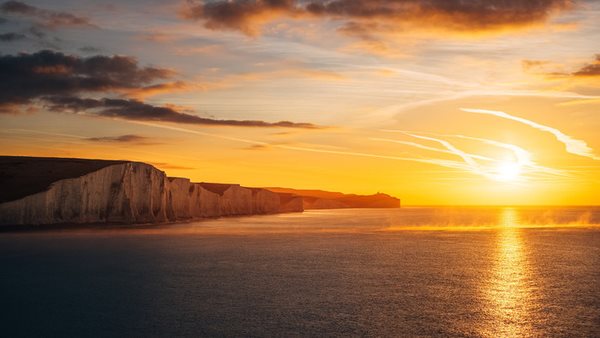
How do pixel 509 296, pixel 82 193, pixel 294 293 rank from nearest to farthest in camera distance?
pixel 509 296
pixel 294 293
pixel 82 193

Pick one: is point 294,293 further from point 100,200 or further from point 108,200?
point 108,200

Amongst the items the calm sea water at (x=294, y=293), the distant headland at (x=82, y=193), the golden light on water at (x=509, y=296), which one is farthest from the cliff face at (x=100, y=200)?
the golden light on water at (x=509, y=296)

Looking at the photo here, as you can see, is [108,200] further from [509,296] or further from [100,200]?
[509,296]

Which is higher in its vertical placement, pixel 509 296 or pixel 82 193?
pixel 82 193

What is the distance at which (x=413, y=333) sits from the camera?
712 inches

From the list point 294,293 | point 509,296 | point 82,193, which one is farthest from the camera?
point 82,193

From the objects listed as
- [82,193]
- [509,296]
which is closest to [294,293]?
[509,296]

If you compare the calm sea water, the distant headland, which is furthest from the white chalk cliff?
the calm sea water

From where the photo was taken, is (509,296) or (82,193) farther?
(82,193)

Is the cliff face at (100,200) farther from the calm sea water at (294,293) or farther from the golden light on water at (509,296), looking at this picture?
the golden light on water at (509,296)

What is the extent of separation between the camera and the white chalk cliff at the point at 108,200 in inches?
2771

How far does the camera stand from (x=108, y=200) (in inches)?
3228

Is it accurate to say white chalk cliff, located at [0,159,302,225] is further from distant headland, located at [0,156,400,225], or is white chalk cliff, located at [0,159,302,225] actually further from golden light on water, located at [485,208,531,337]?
golden light on water, located at [485,208,531,337]

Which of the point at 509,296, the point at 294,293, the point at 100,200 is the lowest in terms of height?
the point at 509,296
